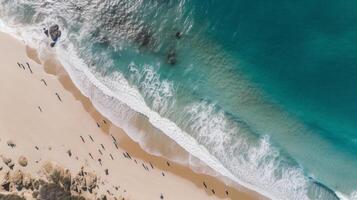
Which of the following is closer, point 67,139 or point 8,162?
point 8,162


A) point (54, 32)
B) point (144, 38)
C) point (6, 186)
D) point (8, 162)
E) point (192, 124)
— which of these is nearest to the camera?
point (8, 162)

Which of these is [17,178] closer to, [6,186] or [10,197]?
[6,186]

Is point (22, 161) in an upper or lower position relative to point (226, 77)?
lower

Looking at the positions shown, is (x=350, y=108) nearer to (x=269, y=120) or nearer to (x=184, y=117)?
(x=269, y=120)

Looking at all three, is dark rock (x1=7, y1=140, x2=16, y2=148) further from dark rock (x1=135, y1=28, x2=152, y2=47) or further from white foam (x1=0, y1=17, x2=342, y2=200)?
dark rock (x1=135, y1=28, x2=152, y2=47)

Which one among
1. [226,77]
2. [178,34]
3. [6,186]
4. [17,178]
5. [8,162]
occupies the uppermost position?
[178,34]

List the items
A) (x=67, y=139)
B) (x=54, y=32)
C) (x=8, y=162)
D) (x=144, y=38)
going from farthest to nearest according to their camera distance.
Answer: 1. (x=144, y=38)
2. (x=54, y=32)
3. (x=67, y=139)
4. (x=8, y=162)

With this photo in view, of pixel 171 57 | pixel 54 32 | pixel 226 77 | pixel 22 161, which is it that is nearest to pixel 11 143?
pixel 22 161

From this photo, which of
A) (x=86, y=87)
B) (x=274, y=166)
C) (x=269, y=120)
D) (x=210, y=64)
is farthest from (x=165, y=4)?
(x=274, y=166)
